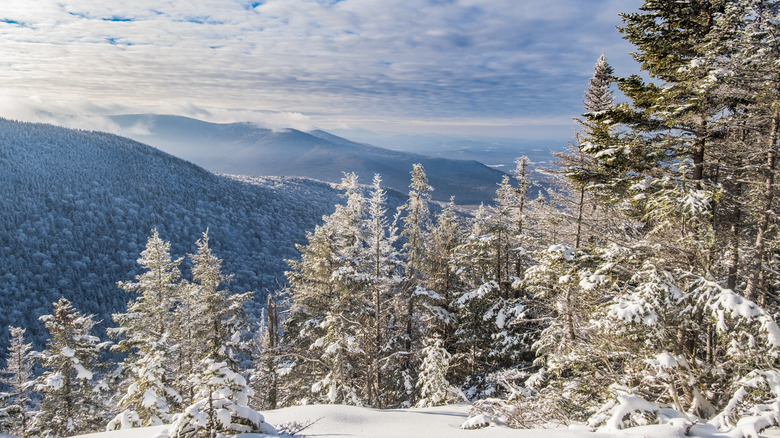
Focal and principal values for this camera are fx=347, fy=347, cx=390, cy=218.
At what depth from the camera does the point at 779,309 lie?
10.7 m

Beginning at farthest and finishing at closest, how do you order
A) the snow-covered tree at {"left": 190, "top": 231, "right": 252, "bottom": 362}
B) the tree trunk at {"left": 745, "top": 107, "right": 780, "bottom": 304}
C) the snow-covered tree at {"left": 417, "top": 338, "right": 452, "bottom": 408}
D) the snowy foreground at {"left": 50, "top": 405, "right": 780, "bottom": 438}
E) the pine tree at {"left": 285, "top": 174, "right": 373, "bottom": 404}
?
the snow-covered tree at {"left": 190, "top": 231, "right": 252, "bottom": 362} < the pine tree at {"left": 285, "top": 174, "right": 373, "bottom": 404} < the snow-covered tree at {"left": 417, "top": 338, "right": 452, "bottom": 408} < the tree trunk at {"left": 745, "top": 107, "right": 780, "bottom": 304} < the snowy foreground at {"left": 50, "top": 405, "right": 780, "bottom": 438}

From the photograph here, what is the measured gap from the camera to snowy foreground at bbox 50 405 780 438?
4.81m

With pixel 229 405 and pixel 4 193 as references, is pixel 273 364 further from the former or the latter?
pixel 4 193

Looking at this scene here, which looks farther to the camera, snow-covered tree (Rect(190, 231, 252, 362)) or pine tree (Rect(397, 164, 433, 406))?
pine tree (Rect(397, 164, 433, 406))

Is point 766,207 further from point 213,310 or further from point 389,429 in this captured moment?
point 213,310

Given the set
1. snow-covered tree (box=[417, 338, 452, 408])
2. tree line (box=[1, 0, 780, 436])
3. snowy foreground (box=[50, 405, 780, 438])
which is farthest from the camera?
snow-covered tree (box=[417, 338, 452, 408])

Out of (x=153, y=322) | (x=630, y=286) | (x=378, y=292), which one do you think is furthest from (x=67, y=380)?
(x=630, y=286)

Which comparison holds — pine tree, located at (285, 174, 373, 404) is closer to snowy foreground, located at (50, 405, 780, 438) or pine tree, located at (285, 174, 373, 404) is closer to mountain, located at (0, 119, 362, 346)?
snowy foreground, located at (50, 405, 780, 438)

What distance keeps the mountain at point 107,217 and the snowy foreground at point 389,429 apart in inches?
2737

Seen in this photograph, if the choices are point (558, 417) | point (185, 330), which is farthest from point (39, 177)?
point (558, 417)

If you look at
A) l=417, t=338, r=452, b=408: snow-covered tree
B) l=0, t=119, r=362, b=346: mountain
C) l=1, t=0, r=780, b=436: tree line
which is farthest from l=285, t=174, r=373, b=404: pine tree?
l=0, t=119, r=362, b=346: mountain

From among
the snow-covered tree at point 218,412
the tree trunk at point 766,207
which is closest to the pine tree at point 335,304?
the snow-covered tree at point 218,412

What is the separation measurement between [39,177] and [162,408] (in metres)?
136

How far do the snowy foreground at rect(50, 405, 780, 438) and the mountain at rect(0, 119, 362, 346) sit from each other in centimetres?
6951
